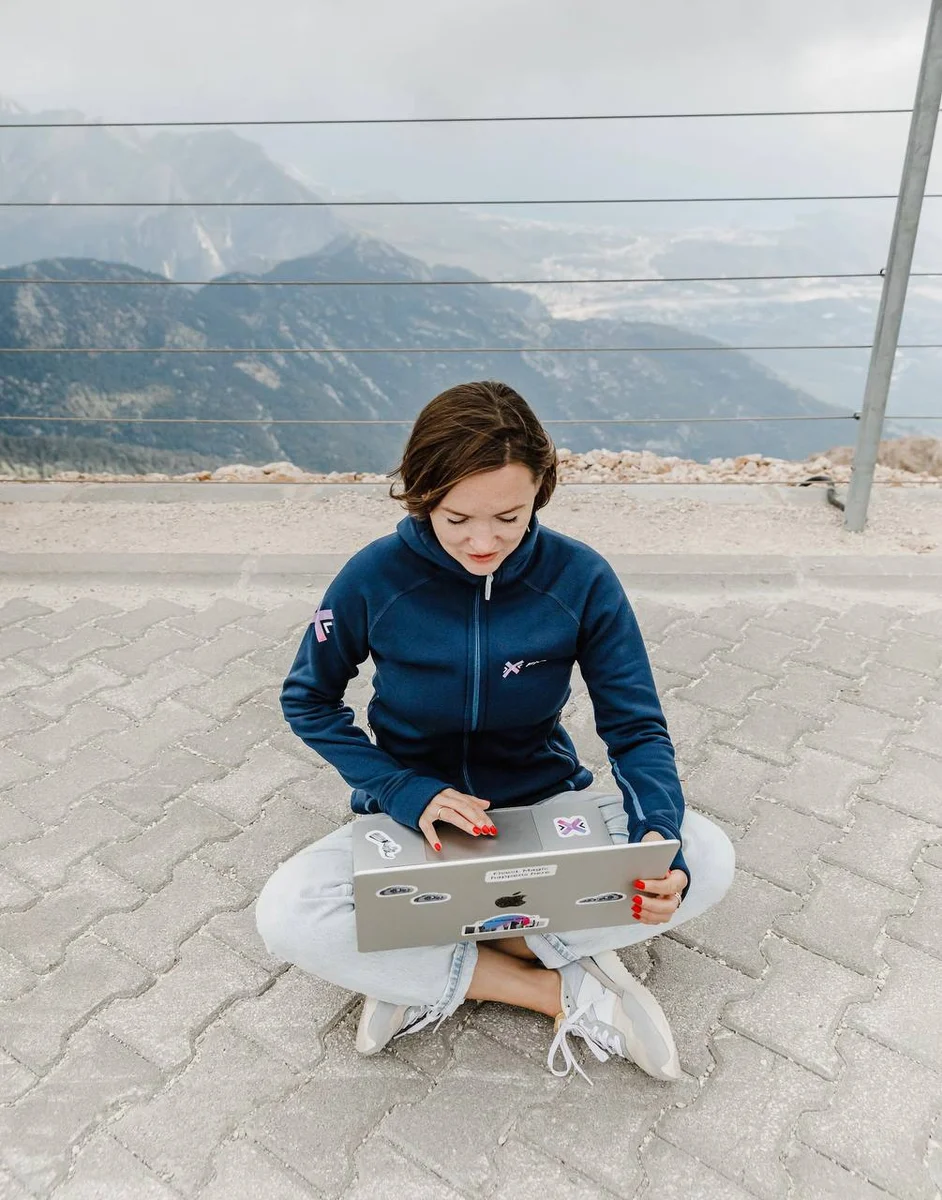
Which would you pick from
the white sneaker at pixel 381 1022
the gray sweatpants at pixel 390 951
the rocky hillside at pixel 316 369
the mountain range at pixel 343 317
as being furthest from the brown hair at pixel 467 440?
the rocky hillside at pixel 316 369

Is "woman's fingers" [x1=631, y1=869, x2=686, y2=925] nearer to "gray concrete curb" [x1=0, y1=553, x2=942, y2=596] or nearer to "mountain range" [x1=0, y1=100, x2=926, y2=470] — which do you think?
"gray concrete curb" [x1=0, y1=553, x2=942, y2=596]

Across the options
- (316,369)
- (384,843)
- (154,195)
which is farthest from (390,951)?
(154,195)

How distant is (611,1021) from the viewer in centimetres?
147

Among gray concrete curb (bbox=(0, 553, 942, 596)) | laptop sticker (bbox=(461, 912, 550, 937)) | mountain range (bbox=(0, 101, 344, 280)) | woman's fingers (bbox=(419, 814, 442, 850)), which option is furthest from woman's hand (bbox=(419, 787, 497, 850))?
mountain range (bbox=(0, 101, 344, 280))

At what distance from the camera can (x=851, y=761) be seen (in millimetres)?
2236

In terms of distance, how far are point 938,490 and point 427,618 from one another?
3162 millimetres

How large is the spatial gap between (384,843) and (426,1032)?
44 cm

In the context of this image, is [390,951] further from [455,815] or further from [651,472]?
[651,472]

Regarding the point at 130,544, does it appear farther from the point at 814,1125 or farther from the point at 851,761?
the point at 814,1125

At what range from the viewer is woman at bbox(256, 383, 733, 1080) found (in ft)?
4.63

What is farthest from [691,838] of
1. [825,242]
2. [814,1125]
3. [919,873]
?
[825,242]

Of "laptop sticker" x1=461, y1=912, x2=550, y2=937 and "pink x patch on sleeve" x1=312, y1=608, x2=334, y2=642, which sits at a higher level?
"pink x patch on sleeve" x1=312, y1=608, x2=334, y2=642

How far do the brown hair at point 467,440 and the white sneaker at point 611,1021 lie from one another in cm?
83

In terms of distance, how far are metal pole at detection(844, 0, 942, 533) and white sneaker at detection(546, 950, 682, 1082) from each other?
2.43 meters
